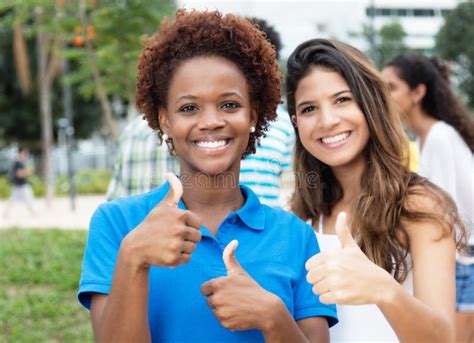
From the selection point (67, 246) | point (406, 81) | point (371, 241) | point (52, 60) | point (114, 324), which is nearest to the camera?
point (114, 324)

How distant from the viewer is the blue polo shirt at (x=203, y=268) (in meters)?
1.63

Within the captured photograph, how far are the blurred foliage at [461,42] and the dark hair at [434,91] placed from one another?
19936mm

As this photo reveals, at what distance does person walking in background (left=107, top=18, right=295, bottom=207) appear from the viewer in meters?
3.27

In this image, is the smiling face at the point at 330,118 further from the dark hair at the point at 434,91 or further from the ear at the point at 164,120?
the dark hair at the point at 434,91

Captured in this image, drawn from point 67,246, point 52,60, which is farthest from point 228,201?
point 52,60

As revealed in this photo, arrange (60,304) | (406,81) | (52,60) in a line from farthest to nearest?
(52,60)
(60,304)
(406,81)

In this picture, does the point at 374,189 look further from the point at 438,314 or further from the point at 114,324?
the point at 114,324

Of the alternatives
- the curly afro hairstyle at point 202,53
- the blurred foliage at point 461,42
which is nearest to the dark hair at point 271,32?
the curly afro hairstyle at point 202,53

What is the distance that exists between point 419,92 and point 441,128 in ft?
1.50

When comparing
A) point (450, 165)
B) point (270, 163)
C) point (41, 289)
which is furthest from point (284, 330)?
point (41, 289)

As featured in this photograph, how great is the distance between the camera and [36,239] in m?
8.37

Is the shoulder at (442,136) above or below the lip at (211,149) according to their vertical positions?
above

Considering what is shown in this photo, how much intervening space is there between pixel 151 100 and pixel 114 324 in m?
0.68

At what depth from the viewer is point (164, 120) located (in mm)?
1846
